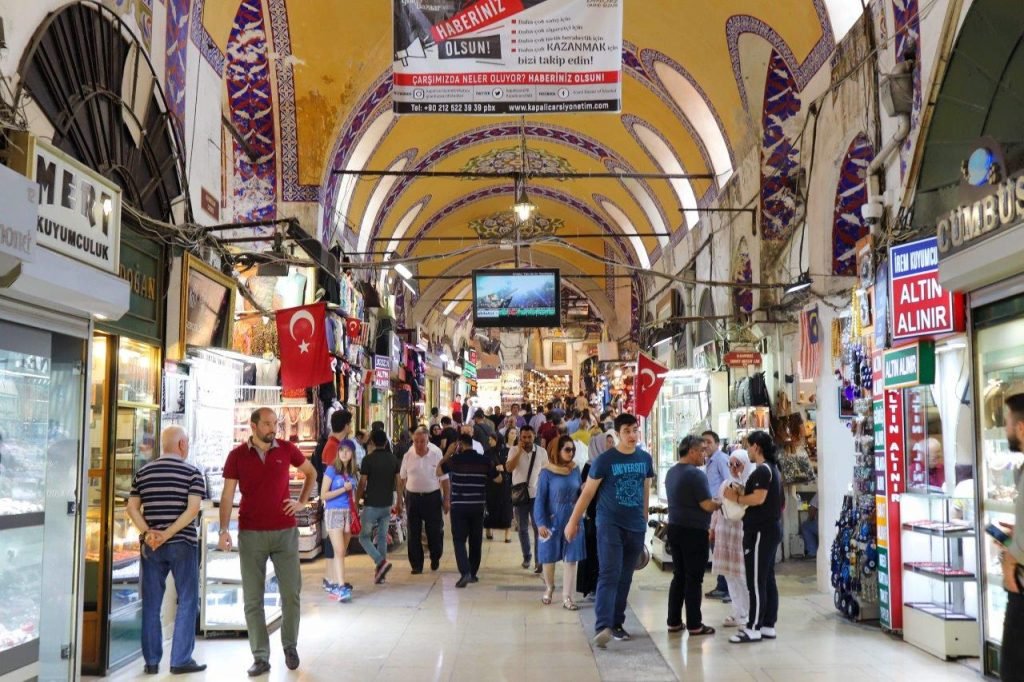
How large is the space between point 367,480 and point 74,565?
4.00 m

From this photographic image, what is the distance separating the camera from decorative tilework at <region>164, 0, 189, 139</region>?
720 centimetres

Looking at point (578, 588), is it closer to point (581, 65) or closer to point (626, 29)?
point (581, 65)

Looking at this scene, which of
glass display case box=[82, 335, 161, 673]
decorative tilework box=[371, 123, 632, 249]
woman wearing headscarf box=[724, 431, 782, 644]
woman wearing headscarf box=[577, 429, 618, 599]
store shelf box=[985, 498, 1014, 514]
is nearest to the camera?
store shelf box=[985, 498, 1014, 514]

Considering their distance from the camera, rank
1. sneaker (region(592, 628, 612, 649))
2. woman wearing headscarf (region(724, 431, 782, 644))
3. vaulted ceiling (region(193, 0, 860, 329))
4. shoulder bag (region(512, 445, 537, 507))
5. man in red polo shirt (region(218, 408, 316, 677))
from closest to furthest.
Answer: man in red polo shirt (region(218, 408, 316, 677))
sneaker (region(592, 628, 612, 649))
woman wearing headscarf (region(724, 431, 782, 644))
shoulder bag (region(512, 445, 537, 507))
vaulted ceiling (region(193, 0, 860, 329))

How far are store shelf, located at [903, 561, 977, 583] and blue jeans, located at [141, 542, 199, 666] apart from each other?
179 inches

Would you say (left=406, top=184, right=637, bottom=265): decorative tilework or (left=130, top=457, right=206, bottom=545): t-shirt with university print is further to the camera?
(left=406, top=184, right=637, bottom=265): decorative tilework

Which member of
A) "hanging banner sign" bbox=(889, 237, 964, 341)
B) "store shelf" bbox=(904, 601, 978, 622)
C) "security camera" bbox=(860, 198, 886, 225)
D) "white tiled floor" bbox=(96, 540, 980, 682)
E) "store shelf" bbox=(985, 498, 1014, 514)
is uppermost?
"security camera" bbox=(860, 198, 886, 225)

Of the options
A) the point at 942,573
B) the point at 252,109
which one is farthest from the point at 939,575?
the point at 252,109

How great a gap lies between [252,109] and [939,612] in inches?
362

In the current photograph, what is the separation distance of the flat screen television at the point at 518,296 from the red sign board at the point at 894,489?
25.6 ft

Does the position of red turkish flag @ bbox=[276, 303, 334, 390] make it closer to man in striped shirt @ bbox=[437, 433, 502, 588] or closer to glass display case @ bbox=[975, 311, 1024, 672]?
man in striped shirt @ bbox=[437, 433, 502, 588]

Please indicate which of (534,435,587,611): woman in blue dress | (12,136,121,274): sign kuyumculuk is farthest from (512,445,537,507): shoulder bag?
(12,136,121,274): sign kuyumculuk

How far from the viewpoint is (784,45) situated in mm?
10602

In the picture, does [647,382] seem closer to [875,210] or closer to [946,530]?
[875,210]
